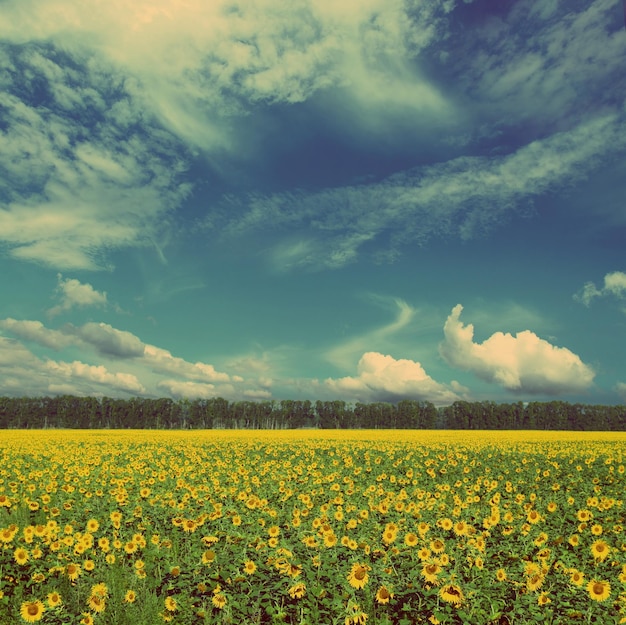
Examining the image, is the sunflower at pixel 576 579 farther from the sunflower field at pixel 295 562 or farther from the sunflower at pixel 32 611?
the sunflower at pixel 32 611

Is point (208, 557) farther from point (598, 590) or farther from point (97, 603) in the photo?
point (598, 590)

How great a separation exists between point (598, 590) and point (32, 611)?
7602 millimetres

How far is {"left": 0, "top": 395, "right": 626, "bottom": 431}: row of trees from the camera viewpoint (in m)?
130

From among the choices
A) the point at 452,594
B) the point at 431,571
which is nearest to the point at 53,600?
the point at 431,571

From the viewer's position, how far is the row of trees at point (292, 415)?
130m

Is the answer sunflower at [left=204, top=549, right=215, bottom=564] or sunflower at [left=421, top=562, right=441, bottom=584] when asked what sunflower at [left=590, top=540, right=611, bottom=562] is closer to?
sunflower at [left=421, top=562, right=441, bottom=584]

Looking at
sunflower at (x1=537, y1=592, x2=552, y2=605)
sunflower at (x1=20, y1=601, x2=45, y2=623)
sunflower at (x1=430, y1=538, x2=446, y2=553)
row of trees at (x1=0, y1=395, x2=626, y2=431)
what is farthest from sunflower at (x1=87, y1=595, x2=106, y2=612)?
row of trees at (x1=0, y1=395, x2=626, y2=431)

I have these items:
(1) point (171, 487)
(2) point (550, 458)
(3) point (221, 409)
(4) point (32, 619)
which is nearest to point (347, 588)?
(4) point (32, 619)

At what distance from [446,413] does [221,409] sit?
6705 centimetres

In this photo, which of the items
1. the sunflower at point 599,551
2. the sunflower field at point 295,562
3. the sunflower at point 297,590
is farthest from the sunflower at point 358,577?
the sunflower at point 599,551

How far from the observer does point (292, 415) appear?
142 m

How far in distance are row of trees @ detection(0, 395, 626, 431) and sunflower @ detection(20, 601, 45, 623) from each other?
135126mm

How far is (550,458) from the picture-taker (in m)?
23.0

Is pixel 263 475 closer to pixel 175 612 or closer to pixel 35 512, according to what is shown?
pixel 35 512
